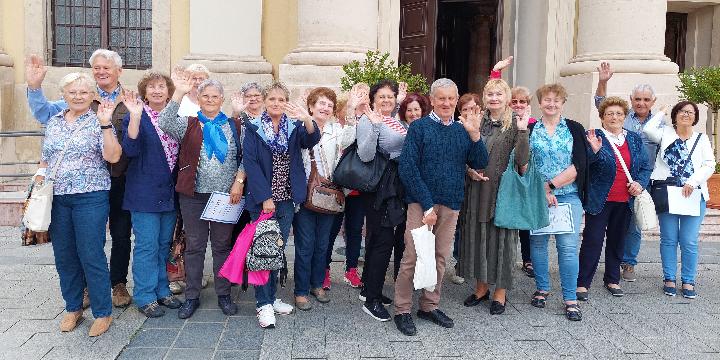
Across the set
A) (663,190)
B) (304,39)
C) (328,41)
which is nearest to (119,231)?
(663,190)

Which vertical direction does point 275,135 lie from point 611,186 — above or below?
above

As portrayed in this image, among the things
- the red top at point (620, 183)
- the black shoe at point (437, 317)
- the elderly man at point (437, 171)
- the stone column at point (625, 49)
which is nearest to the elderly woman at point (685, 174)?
the red top at point (620, 183)

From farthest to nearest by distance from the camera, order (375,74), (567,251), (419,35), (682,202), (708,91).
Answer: (419,35), (708,91), (375,74), (682,202), (567,251)

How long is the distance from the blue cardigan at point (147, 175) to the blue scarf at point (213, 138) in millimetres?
365

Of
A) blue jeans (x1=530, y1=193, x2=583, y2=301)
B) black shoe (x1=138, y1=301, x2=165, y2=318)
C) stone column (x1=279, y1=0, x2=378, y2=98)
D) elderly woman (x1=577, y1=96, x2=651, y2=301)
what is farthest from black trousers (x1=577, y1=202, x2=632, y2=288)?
stone column (x1=279, y1=0, x2=378, y2=98)

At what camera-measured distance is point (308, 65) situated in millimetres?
9258

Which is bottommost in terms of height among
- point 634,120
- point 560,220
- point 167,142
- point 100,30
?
point 560,220

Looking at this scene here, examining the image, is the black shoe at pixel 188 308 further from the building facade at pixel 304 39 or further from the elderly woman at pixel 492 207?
the building facade at pixel 304 39

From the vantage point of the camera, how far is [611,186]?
16.9ft

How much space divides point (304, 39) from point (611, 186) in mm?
5721

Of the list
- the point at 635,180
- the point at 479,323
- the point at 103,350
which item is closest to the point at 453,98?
the point at 479,323

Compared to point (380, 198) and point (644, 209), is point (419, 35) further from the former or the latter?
point (380, 198)

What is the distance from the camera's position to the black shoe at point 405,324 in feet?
14.2

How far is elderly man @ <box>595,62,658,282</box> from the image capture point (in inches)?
231
